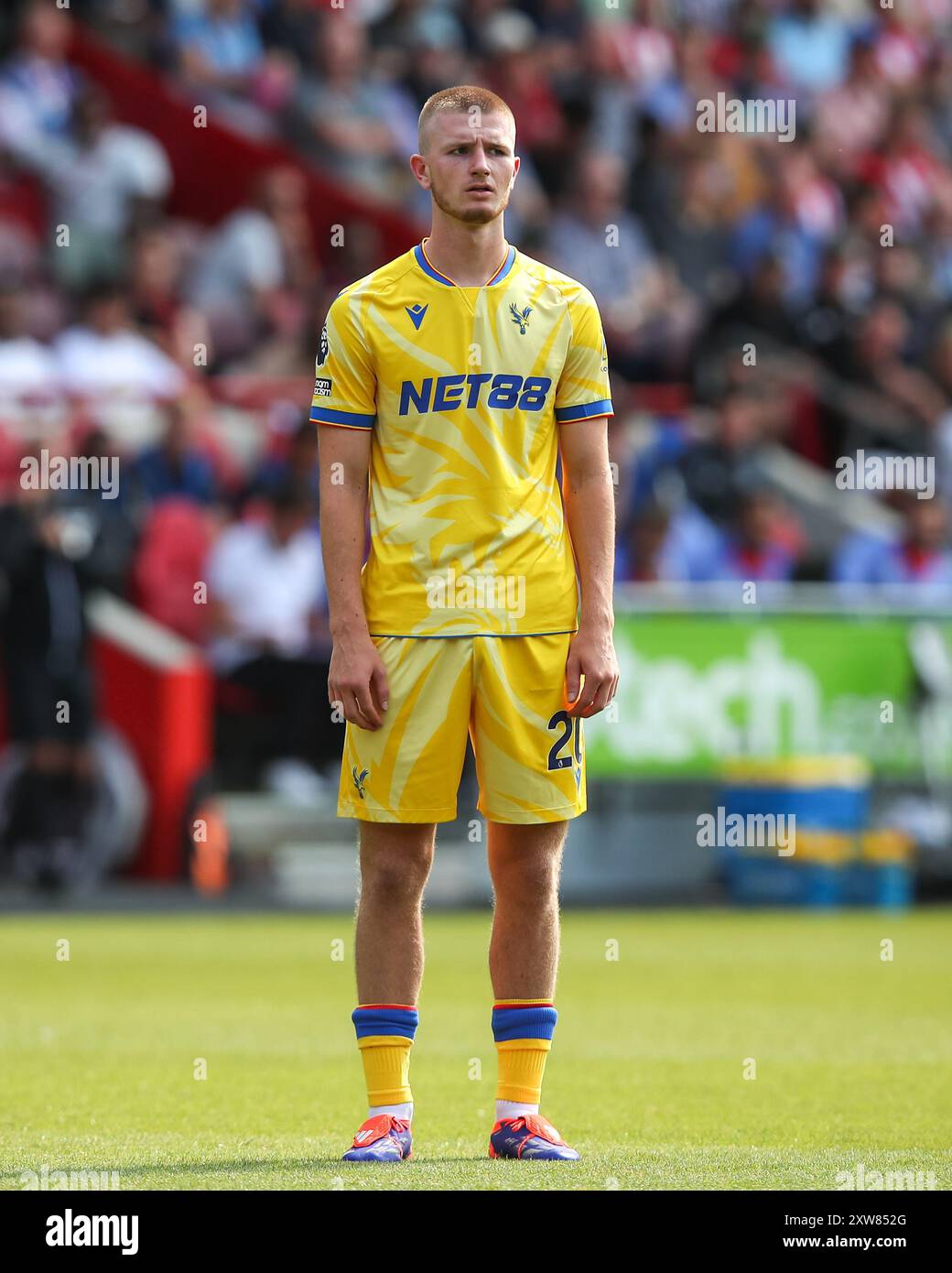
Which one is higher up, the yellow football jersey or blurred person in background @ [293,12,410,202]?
blurred person in background @ [293,12,410,202]

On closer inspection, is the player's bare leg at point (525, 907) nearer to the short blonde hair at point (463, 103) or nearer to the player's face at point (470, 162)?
the player's face at point (470, 162)

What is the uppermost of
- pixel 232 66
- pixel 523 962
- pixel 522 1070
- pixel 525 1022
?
pixel 232 66

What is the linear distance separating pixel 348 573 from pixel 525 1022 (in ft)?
4.06

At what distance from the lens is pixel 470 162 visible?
604cm

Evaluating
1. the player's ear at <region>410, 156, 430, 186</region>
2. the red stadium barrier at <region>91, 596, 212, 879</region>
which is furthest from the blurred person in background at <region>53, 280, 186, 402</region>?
the player's ear at <region>410, 156, 430, 186</region>

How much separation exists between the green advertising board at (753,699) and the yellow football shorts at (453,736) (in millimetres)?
9047

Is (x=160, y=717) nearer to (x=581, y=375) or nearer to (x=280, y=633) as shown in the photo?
(x=280, y=633)

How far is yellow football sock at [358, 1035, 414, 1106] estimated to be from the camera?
20.0ft

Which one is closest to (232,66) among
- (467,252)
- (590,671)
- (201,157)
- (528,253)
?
(201,157)

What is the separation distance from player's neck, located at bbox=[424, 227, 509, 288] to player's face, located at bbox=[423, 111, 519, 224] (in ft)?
0.20

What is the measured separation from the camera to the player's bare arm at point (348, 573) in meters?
5.99

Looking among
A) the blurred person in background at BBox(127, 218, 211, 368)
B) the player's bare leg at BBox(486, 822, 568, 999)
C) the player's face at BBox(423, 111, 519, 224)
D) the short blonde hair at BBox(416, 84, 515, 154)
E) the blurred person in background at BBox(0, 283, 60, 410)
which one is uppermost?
the blurred person in background at BBox(127, 218, 211, 368)

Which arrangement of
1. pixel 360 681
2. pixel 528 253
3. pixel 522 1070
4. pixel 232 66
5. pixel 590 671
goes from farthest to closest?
pixel 232 66 < pixel 528 253 < pixel 522 1070 < pixel 590 671 < pixel 360 681

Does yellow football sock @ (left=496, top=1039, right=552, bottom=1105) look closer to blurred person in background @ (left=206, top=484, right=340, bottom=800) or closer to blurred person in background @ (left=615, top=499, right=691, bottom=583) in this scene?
blurred person in background @ (left=206, top=484, right=340, bottom=800)
